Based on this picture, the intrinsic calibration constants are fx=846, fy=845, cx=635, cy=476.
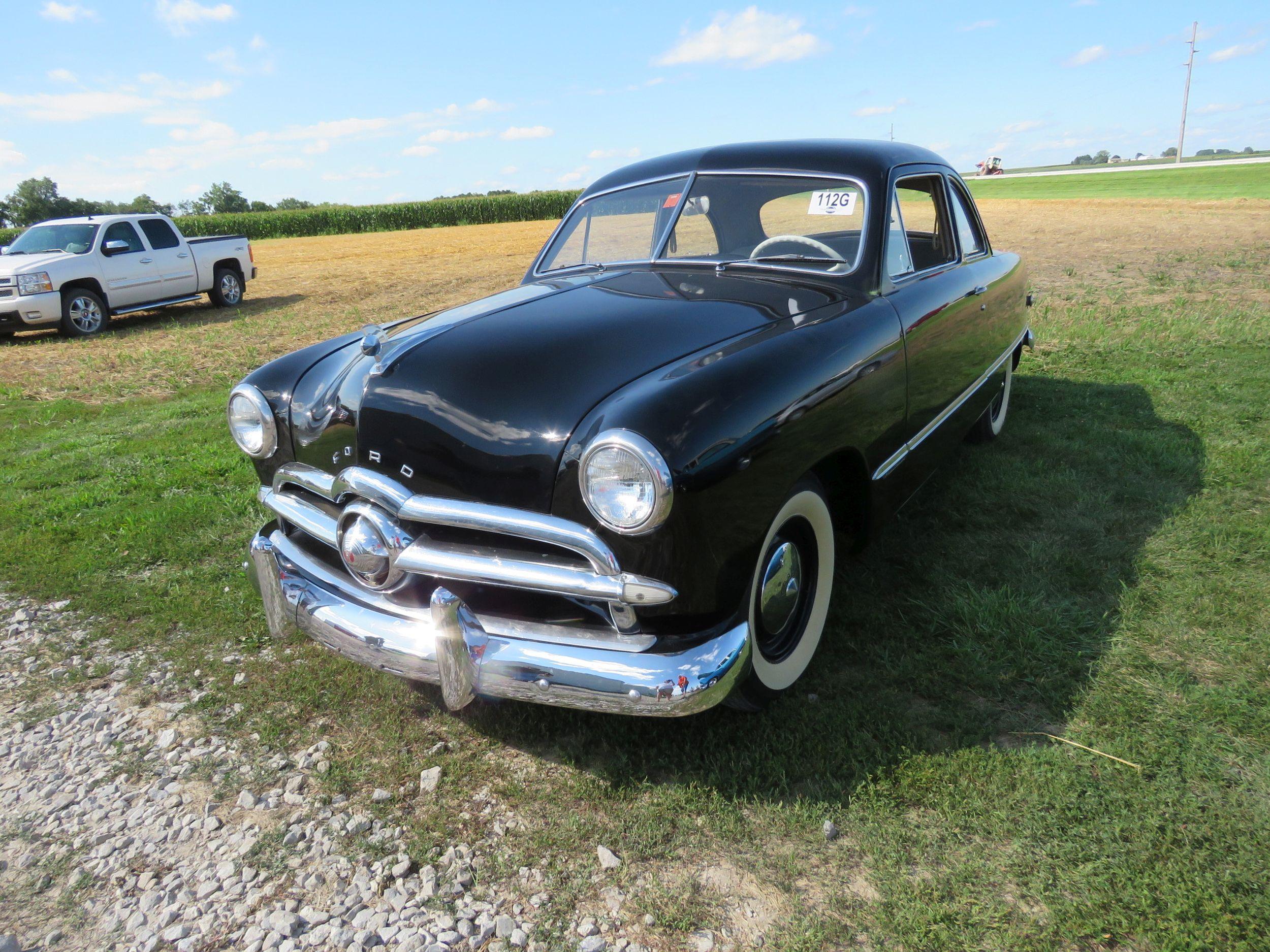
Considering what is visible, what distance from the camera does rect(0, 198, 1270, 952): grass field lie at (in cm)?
197

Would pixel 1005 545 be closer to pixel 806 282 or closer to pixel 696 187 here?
pixel 806 282

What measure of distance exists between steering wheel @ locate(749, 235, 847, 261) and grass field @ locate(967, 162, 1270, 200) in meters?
30.7

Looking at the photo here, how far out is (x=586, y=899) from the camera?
201 centimetres

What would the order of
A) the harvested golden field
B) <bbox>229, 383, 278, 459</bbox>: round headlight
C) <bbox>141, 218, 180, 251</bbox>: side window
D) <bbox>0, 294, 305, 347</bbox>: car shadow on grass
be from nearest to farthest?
<bbox>229, 383, 278, 459</bbox>: round headlight
the harvested golden field
<bbox>0, 294, 305, 347</bbox>: car shadow on grass
<bbox>141, 218, 180, 251</bbox>: side window

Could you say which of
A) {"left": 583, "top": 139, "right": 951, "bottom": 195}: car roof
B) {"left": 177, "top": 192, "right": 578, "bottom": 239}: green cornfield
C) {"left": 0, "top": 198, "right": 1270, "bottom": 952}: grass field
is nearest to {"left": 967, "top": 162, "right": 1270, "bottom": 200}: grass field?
{"left": 177, "top": 192, "right": 578, "bottom": 239}: green cornfield

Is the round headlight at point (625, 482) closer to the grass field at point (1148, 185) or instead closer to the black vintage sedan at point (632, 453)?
the black vintage sedan at point (632, 453)

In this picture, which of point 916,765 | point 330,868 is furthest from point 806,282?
point 330,868

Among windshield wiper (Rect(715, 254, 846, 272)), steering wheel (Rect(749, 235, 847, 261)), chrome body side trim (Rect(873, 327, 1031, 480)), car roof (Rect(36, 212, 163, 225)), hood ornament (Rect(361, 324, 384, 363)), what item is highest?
car roof (Rect(36, 212, 163, 225))

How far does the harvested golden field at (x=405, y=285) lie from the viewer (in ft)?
30.8

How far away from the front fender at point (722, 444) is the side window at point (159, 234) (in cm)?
1290

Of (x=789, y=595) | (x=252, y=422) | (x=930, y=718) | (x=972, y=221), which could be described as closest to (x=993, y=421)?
(x=972, y=221)

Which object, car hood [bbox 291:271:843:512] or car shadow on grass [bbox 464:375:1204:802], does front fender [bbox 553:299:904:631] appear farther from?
car shadow on grass [bbox 464:375:1204:802]

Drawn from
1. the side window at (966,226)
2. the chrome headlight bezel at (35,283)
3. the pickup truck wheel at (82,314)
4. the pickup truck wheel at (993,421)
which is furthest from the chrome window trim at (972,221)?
the pickup truck wheel at (82,314)

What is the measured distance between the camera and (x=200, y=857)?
86.4 inches
